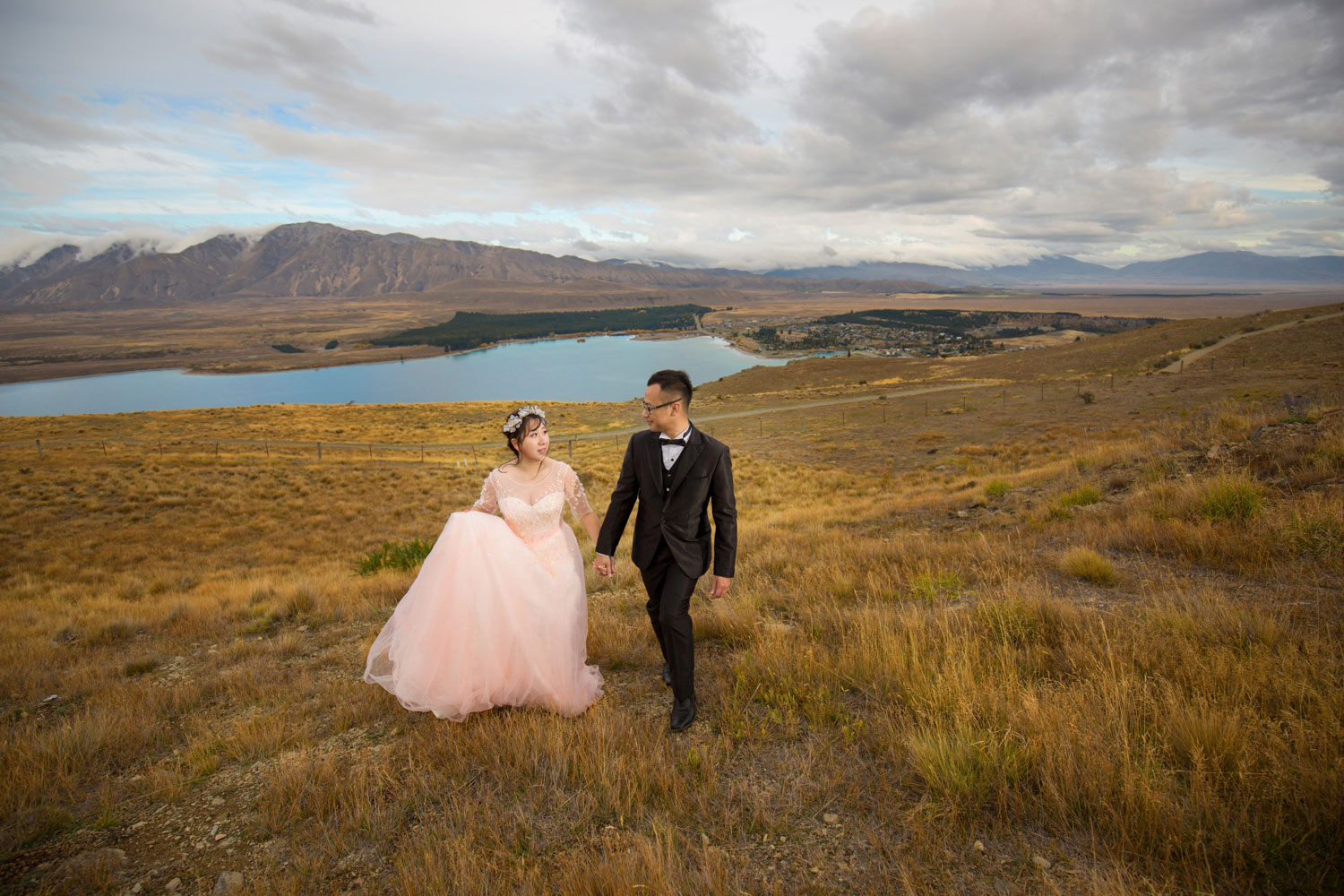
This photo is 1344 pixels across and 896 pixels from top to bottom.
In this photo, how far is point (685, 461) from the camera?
3.53m

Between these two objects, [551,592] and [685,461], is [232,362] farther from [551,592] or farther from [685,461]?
[685,461]

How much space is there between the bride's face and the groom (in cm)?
78

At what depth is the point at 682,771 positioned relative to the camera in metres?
2.98

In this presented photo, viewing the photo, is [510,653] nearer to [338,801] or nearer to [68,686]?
[338,801]

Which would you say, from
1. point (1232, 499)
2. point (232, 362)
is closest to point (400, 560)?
point (1232, 499)

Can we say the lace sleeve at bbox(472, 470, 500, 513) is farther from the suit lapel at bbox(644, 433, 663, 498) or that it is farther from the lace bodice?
the suit lapel at bbox(644, 433, 663, 498)

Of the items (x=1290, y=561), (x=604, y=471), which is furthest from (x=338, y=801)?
(x=604, y=471)

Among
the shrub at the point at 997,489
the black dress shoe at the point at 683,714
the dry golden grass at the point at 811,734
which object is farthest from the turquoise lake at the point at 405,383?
the black dress shoe at the point at 683,714

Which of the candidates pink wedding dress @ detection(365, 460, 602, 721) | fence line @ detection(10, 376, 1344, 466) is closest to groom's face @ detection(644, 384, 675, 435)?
pink wedding dress @ detection(365, 460, 602, 721)

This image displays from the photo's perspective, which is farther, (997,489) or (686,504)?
(997,489)

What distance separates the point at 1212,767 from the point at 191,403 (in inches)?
4883

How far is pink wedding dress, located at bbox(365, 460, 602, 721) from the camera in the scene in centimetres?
362

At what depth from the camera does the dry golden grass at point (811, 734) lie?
2.29 meters

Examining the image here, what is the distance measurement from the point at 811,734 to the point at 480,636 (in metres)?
2.11
